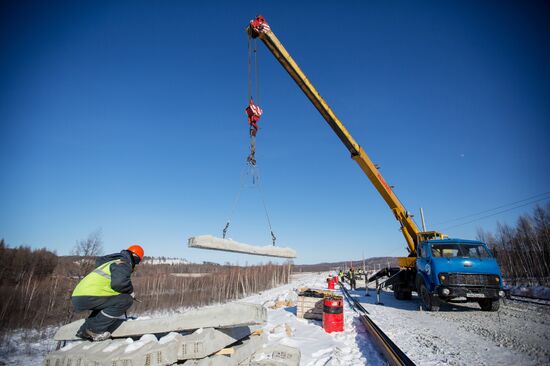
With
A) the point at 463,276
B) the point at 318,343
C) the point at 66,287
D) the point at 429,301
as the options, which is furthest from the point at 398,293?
the point at 66,287

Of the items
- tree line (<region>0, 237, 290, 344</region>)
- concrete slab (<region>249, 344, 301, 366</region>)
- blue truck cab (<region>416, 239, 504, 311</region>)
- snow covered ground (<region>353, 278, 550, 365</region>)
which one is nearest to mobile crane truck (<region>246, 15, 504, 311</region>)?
blue truck cab (<region>416, 239, 504, 311</region>)

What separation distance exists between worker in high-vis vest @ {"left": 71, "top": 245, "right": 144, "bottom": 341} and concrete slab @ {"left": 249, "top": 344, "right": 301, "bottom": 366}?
2.43m

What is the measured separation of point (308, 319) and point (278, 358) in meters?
4.80

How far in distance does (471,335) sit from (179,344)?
676 cm

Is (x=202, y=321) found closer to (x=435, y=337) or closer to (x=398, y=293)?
(x=435, y=337)

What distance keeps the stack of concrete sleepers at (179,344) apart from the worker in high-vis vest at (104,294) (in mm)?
250

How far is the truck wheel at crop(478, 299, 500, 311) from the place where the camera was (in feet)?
29.6

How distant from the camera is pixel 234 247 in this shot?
620 cm

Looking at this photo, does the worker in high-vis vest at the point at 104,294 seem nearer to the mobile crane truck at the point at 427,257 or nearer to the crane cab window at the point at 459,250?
the mobile crane truck at the point at 427,257

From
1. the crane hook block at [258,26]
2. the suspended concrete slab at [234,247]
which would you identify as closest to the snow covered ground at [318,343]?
the suspended concrete slab at [234,247]

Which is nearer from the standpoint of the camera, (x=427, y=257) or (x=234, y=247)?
(x=234, y=247)

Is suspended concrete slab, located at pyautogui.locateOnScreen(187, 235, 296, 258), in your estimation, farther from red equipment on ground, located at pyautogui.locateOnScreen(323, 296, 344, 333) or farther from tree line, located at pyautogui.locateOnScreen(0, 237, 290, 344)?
tree line, located at pyautogui.locateOnScreen(0, 237, 290, 344)

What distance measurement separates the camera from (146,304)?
2586cm

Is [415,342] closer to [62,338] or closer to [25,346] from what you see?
[62,338]
